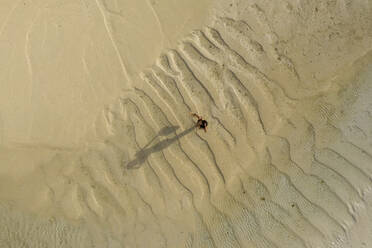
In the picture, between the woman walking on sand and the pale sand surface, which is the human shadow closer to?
the pale sand surface

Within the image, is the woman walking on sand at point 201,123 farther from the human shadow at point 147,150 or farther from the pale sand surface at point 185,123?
the human shadow at point 147,150

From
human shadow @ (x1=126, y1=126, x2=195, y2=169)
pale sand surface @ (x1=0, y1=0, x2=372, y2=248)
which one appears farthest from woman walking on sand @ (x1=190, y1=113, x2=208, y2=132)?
human shadow @ (x1=126, y1=126, x2=195, y2=169)

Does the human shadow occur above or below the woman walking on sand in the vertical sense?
below

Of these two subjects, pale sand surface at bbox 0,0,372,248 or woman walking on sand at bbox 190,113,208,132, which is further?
woman walking on sand at bbox 190,113,208,132

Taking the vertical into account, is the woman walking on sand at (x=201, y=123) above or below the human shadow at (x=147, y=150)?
above

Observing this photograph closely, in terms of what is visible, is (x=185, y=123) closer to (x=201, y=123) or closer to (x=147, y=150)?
(x=201, y=123)

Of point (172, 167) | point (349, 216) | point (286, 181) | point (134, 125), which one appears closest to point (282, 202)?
point (286, 181)

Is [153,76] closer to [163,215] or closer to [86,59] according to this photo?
[86,59]

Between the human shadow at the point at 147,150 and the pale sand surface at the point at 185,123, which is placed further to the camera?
the human shadow at the point at 147,150

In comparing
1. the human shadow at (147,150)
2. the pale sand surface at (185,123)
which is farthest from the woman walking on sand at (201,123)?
the human shadow at (147,150)
